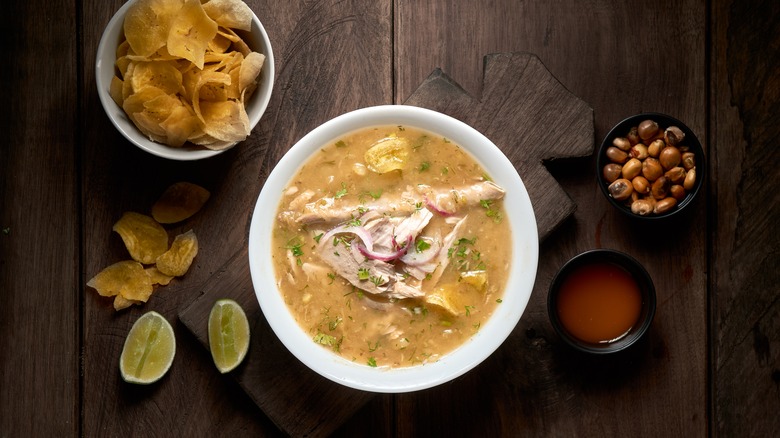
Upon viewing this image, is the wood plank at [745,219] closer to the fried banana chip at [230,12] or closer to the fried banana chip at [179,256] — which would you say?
the fried banana chip at [230,12]

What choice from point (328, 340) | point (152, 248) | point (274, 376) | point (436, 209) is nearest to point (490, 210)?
point (436, 209)

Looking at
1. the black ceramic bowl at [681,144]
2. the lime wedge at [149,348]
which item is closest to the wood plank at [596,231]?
the black ceramic bowl at [681,144]

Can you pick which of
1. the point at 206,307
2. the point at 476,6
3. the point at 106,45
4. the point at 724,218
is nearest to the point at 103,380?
the point at 206,307

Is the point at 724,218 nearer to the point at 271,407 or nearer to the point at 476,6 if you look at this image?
the point at 476,6

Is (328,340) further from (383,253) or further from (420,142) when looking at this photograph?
(420,142)

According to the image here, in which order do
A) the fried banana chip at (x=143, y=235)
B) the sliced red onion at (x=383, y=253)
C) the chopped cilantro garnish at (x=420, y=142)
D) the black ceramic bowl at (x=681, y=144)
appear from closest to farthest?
the sliced red onion at (x=383, y=253), the chopped cilantro garnish at (x=420, y=142), the black ceramic bowl at (x=681, y=144), the fried banana chip at (x=143, y=235)

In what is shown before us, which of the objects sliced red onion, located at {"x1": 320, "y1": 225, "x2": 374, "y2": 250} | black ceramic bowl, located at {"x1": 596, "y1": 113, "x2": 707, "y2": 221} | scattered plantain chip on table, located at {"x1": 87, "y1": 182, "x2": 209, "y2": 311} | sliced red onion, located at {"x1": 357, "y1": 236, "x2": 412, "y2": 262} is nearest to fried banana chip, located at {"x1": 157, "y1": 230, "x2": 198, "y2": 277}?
scattered plantain chip on table, located at {"x1": 87, "y1": 182, "x2": 209, "y2": 311}

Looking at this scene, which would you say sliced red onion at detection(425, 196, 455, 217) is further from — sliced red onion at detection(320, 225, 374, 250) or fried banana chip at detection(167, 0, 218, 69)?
fried banana chip at detection(167, 0, 218, 69)
